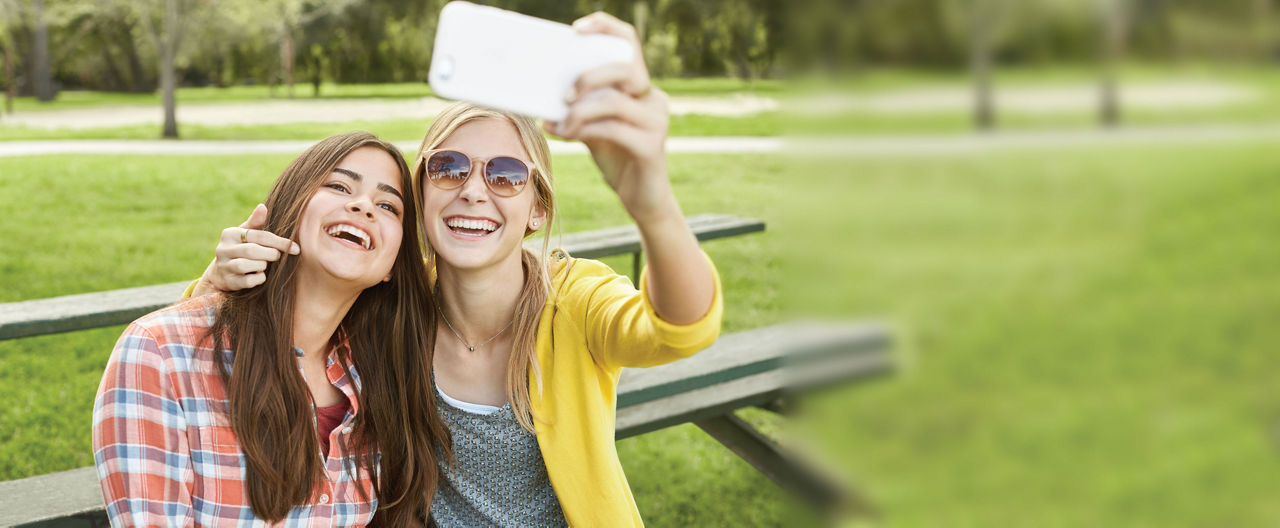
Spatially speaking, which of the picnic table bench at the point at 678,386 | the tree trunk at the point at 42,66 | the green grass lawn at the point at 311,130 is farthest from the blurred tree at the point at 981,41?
the picnic table bench at the point at 678,386

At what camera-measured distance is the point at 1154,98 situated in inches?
809

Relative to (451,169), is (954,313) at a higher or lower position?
lower

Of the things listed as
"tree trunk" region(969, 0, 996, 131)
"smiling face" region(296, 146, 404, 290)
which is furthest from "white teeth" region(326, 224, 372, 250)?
"tree trunk" region(969, 0, 996, 131)

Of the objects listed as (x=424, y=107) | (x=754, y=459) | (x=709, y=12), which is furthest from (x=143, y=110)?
(x=754, y=459)

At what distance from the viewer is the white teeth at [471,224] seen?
1.87m

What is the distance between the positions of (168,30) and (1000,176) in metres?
10.2

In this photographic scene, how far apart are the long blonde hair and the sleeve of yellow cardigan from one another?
80mm

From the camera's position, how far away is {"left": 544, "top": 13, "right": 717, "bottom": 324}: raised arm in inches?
48.5

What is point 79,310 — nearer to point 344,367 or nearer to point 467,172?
point 344,367

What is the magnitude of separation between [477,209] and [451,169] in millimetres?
86

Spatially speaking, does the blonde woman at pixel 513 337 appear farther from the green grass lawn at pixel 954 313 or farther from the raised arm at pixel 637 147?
the green grass lawn at pixel 954 313

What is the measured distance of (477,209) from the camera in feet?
6.09

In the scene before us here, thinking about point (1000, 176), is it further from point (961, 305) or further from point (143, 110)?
point (143, 110)

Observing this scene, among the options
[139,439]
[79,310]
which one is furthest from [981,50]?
[139,439]
